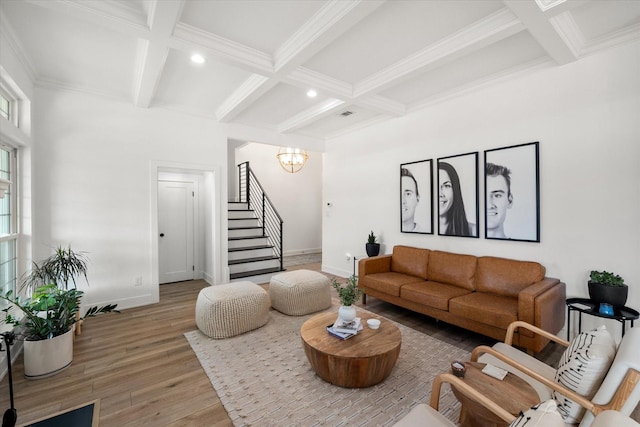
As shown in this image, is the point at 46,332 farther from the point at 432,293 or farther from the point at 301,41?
the point at 432,293

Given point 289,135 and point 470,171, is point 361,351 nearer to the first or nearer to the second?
point 470,171

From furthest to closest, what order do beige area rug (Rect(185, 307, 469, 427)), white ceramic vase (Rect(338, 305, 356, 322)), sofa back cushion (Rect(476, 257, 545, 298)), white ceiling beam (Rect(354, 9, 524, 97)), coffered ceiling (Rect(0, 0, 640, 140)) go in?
sofa back cushion (Rect(476, 257, 545, 298)) → white ceramic vase (Rect(338, 305, 356, 322)) → white ceiling beam (Rect(354, 9, 524, 97)) → coffered ceiling (Rect(0, 0, 640, 140)) → beige area rug (Rect(185, 307, 469, 427))

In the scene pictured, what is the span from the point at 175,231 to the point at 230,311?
303 centimetres

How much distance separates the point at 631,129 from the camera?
2.58 m

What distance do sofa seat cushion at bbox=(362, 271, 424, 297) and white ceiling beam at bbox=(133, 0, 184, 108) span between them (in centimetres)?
361

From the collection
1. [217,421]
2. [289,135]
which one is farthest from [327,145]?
[217,421]

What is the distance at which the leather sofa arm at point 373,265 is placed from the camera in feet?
13.6

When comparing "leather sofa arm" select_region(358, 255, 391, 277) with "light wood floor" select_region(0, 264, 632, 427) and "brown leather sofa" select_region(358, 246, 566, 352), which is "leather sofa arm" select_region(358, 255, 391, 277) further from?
"light wood floor" select_region(0, 264, 632, 427)

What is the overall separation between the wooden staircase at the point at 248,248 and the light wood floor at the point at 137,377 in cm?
174

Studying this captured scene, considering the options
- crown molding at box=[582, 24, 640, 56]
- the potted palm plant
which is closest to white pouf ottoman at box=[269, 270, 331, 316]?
the potted palm plant

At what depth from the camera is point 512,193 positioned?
3301mm

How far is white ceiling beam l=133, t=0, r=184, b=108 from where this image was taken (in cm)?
212

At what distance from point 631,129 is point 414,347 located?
2.95m

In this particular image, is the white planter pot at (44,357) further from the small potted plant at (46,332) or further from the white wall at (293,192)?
the white wall at (293,192)
